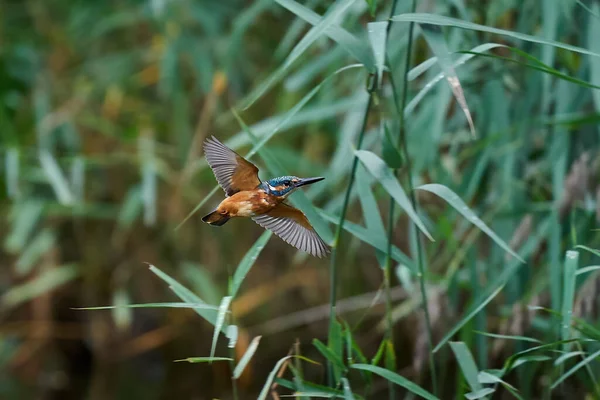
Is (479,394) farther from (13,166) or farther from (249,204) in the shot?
(13,166)

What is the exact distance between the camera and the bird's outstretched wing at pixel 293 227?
87cm

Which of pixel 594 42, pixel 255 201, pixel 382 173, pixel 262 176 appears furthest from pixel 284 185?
pixel 262 176

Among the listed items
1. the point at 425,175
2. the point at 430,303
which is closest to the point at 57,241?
the point at 425,175

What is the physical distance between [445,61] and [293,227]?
25cm

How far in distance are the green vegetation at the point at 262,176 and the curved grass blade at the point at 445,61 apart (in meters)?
0.44

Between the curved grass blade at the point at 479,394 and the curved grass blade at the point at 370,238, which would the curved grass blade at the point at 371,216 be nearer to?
the curved grass blade at the point at 370,238

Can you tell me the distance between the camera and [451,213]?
60.7 inches

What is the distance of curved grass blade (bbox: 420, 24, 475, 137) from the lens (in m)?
0.91

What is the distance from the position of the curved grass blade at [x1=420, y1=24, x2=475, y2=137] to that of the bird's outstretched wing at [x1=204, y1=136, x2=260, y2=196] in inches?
9.4

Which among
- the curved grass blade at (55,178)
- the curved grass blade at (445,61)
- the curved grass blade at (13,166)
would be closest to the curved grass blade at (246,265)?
the curved grass blade at (445,61)

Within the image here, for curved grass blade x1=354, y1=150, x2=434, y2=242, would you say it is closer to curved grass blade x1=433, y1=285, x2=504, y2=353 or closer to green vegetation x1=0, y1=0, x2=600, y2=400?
curved grass blade x1=433, y1=285, x2=504, y2=353

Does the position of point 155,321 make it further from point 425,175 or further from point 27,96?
point 425,175

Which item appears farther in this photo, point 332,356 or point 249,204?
point 332,356

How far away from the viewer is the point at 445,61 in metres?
0.93
